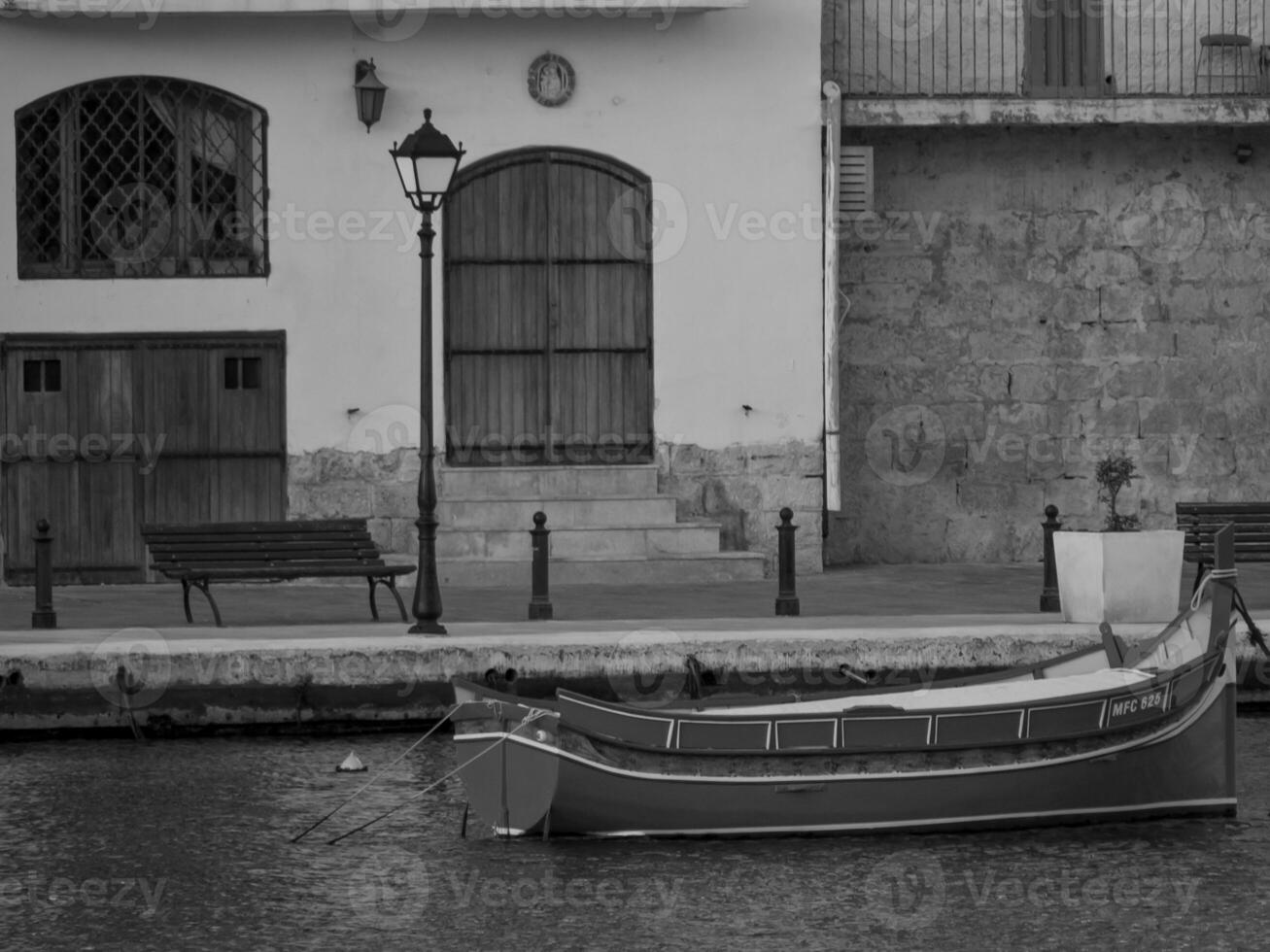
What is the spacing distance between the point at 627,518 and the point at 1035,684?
734 centimetres

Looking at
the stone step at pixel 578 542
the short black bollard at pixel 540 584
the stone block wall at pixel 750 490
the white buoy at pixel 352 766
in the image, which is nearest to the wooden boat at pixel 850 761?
the white buoy at pixel 352 766

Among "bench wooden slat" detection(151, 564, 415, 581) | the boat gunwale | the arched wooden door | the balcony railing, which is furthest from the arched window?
the boat gunwale

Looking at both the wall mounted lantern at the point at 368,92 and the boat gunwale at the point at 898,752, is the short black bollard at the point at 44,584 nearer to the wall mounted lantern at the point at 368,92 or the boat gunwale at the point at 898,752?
the boat gunwale at the point at 898,752

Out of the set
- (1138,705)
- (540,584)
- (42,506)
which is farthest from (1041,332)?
(1138,705)

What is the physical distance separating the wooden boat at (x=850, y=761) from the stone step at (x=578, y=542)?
7.04 meters

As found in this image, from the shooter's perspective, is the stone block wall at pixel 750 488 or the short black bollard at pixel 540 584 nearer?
the short black bollard at pixel 540 584

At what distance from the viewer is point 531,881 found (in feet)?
34.8

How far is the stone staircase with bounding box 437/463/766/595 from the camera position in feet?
62.1

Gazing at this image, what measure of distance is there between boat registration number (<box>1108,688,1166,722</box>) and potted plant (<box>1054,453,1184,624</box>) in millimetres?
3129

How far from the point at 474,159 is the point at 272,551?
4.48 metres

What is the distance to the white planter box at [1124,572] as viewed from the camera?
15133 mm

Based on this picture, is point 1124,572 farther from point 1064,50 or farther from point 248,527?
point 1064,50

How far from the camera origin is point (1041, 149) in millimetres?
21219

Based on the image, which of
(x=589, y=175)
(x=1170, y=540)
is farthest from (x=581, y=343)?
(x=1170, y=540)
